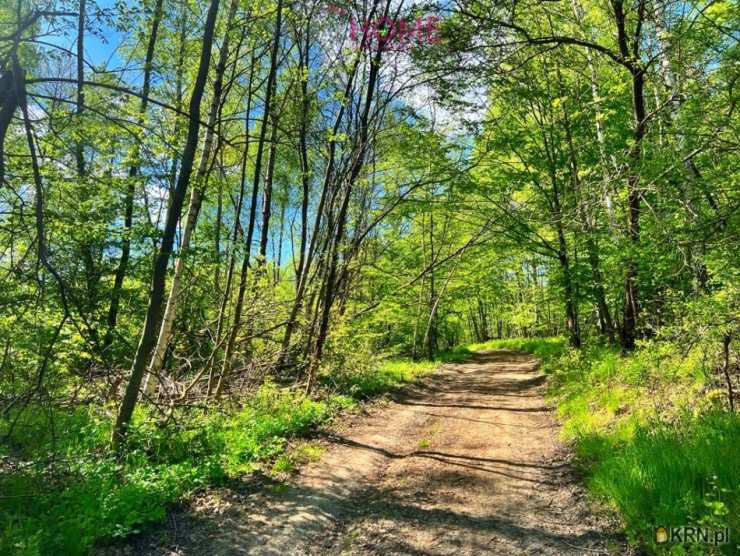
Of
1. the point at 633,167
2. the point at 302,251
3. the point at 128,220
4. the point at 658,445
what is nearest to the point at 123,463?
the point at 658,445

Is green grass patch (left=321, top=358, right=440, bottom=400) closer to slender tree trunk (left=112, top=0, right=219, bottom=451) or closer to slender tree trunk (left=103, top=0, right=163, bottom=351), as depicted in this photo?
slender tree trunk (left=103, top=0, right=163, bottom=351)

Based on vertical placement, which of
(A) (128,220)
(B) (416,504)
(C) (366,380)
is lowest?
(B) (416,504)

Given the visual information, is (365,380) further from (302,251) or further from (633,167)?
(633,167)

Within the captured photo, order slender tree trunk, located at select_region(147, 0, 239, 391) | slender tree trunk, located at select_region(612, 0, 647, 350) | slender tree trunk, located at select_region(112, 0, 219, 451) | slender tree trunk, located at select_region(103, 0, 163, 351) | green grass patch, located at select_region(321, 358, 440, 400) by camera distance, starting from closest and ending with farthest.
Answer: slender tree trunk, located at select_region(112, 0, 219, 451), slender tree trunk, located at select_region(103, 0, 163, 351), slender tree trunk, located at select_region(612, 0, 647, 350), slender tree trunk, located at select_region(147, 0, 239, 391), green grass patch, located at select_region(321, 358, 440, 400)

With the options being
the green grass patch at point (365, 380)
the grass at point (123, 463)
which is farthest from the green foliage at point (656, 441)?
the green grass patch at point (365, 380)

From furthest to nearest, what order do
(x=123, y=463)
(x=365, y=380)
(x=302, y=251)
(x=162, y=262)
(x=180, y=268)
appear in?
(x=302, y=251)
(x=365, y=380)
(x=180, y=268)
(x=162, y=262)
(x=123, y=463)

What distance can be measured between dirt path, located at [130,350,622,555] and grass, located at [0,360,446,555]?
1.21 ft

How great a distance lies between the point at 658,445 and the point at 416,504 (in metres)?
2.55

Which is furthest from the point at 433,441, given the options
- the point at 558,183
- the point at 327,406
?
the point at 558,183

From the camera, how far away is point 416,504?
177 inches

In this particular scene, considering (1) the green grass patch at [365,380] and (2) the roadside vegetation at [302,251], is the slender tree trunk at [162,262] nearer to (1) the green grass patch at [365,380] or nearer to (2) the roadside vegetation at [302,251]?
(2) the roadside vegetation at [302,251]

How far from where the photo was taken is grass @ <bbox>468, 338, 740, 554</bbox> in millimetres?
3236

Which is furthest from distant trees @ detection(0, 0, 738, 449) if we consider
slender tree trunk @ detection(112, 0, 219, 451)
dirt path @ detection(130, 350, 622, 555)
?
dirt path @ detection(130, 350, 622, 555)

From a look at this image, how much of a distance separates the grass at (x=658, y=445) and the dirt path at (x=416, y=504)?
0.36 m
